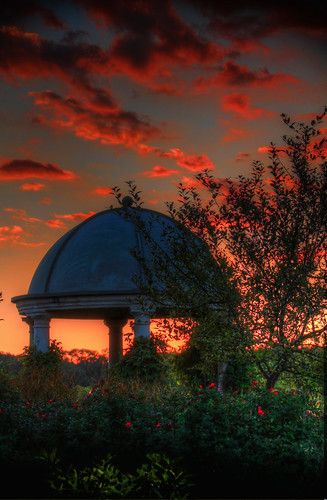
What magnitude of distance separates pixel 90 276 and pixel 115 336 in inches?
232

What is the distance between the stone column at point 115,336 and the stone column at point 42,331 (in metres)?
4.55

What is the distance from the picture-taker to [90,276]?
1842 centimetres

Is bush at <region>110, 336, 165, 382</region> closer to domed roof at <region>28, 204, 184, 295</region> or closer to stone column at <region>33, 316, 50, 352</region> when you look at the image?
domed roof at <region>28, 204, 184, 295</region>

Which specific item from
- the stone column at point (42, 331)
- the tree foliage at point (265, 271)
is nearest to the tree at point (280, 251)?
the tree foliage at point (265, 271)

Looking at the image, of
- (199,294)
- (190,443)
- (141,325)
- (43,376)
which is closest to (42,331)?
(43,376)

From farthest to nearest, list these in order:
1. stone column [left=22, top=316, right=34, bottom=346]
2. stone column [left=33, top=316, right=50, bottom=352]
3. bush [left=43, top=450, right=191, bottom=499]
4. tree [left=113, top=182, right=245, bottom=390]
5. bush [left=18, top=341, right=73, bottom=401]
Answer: stone column [left=22, top=316, right=34, bottom=346] → stone column [left=33, top=316, right=50, bottom=352] → bush [left=18, top=341, right=73, bottom=401] → tree [left=113, top=182, right=245, bottom=390] → bush [left=43, top=450, right=191, bottom=499]

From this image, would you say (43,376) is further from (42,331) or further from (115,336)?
(115,336)

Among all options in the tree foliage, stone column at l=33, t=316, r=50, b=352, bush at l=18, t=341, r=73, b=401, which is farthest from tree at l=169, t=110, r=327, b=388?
stone column at l=33, t=316, r=50, b=352

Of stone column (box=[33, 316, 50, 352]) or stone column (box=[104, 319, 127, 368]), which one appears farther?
stone column (box=[104, 319, 127, 368])

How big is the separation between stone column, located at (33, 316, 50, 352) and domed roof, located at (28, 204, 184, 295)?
1062 millimetres

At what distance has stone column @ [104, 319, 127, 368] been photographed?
23.3 m

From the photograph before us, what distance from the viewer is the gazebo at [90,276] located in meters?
17.7

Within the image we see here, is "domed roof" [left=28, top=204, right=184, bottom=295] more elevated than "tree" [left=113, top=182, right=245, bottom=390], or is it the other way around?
"domed roof" [left=28, top=204, right=184, bottom=295]

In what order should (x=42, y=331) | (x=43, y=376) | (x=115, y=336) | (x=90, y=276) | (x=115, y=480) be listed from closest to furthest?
(x=115, y=480) < (x=43, y=376) < (x=90, y=276) < (x=42, y=331) < (x=115, y=336)
